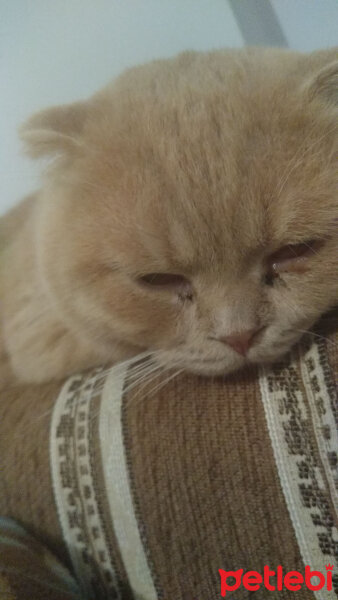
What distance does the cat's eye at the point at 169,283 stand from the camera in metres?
0.85

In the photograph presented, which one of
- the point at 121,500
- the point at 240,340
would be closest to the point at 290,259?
the point at 240,340

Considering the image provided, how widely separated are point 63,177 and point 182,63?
0.35m

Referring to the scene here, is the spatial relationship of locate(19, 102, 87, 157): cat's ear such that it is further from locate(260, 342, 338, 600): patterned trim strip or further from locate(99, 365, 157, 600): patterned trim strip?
locate(260, 342, 338, 600): patterned trim strip

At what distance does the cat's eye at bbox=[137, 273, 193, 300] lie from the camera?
0.85m

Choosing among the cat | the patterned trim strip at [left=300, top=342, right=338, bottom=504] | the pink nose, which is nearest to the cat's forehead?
the cat

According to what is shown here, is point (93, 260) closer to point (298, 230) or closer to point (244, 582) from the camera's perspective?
point (298, 230)

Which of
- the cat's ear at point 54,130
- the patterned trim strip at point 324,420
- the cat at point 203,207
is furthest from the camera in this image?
the cat's ear at point 54,130

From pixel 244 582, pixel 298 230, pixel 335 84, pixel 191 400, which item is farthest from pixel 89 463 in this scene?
pixel 335 84

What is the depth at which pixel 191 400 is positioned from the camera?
840mm

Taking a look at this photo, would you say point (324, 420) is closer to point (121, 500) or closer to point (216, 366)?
point (216, 366)

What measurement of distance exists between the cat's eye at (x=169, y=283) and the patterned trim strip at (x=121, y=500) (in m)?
0.22

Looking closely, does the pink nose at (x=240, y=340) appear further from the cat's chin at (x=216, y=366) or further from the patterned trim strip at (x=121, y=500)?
the patterned trim strip at (x=121, y=500)

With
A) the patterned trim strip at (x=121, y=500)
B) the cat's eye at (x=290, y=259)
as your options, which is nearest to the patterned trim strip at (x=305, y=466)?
the cat's eye at (x=290, y=259)

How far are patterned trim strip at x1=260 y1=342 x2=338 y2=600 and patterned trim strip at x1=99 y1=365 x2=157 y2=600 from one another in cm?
27
